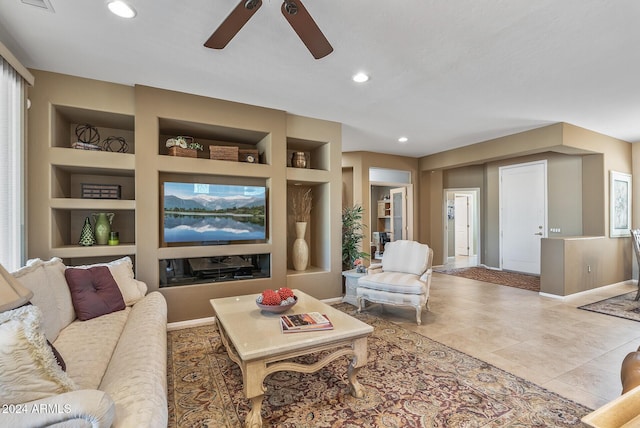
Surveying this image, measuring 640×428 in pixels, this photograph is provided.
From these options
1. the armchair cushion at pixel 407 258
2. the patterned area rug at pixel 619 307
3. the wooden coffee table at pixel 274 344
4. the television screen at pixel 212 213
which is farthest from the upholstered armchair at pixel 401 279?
the patterned area rug at pixel 619 307

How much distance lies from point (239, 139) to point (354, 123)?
5.63 feet

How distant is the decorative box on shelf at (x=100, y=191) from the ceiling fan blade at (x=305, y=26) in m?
2.68

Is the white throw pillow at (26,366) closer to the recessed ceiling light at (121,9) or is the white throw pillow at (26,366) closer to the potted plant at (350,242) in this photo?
the recessed ceiling light at (121,9)

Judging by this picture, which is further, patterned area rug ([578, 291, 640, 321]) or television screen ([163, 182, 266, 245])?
patterned area rug ([578, 291, 640, 321])

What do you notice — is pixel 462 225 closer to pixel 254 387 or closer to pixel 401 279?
pixel 401 279

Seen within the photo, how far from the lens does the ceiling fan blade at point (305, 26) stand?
1614 millimetres

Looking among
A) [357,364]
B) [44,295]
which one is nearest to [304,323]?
[357,364]

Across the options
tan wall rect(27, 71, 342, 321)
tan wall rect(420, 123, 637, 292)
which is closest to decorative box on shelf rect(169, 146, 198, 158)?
tan wall rect(27, 71, 342, 321)

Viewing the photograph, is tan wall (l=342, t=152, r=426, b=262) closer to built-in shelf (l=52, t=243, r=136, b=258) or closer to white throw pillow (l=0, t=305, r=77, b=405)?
built-in shelf (l=52, t=243, r=136, b=258)

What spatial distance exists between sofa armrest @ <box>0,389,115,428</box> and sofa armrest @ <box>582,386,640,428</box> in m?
1.39

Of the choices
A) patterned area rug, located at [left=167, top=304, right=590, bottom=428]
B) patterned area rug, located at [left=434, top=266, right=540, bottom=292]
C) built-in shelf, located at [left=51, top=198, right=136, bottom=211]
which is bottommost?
patterned area rug, located at [left=434, top=266, right=540, bottom=292]

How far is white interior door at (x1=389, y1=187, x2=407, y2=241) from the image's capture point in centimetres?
715

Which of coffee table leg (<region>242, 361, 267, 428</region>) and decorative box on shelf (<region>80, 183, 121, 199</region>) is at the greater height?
decorative box on shelf (<region>80, 183, 121, 199</region>)

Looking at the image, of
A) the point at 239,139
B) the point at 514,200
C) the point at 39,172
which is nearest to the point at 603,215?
the point at 514,200
